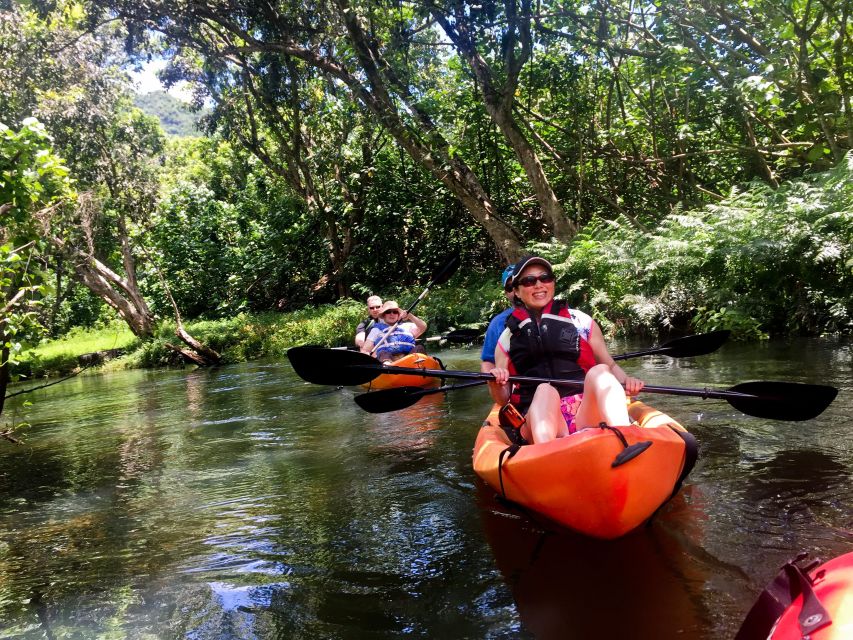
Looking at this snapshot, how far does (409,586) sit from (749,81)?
6841 mm

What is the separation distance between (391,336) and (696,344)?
14.2ft

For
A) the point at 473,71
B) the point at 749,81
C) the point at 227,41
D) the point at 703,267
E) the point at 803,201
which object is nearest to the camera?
the point at 749,81

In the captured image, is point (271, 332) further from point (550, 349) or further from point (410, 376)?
point (550, 349)

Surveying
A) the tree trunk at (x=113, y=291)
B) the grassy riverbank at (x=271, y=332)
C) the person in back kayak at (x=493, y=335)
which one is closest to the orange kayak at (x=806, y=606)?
the person in back kayak at (x=493, y=335)

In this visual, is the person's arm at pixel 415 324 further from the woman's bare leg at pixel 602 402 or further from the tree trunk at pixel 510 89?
the woman's bare leg at pixel 602 402

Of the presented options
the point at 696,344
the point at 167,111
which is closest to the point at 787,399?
the point at 696,344

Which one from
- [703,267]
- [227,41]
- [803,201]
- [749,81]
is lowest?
[703,267]

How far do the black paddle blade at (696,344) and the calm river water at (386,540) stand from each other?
616 mm

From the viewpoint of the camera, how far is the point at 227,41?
15633 mm

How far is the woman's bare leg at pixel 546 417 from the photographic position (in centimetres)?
329

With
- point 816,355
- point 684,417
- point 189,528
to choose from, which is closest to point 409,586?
point 189,528

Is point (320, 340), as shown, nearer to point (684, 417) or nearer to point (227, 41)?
point (227, 41)

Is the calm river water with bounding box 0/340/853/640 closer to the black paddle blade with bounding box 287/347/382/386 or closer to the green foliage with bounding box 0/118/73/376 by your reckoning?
the black paddle blade with bounding box 287/347/382/386

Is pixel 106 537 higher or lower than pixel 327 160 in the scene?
lower
